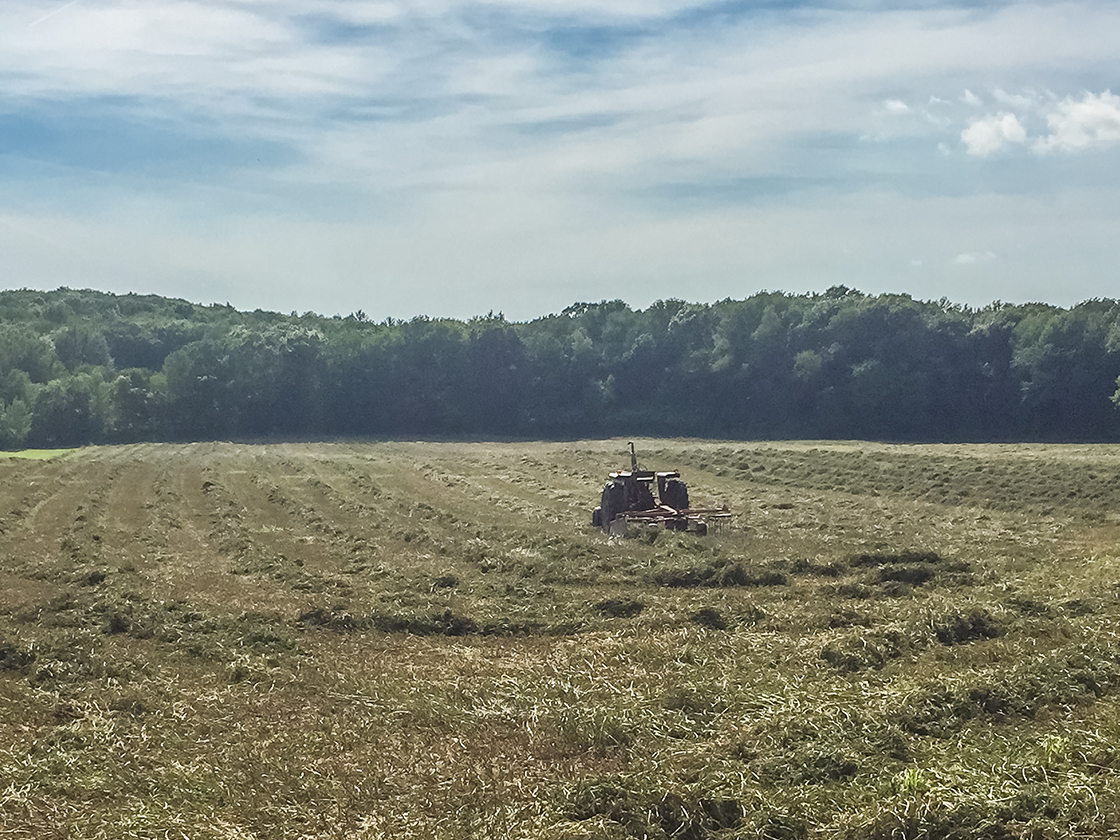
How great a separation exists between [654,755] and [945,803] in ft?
7.79

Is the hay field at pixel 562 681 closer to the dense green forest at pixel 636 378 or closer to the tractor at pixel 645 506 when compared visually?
A: the tractor at pixel 645 506

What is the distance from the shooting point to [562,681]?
1062 centimetres

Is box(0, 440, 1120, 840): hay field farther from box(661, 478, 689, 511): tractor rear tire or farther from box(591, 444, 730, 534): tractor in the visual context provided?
box(661, 478, 689, 511): tractor rear tire

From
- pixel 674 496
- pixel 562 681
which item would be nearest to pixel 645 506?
pixel 674 496

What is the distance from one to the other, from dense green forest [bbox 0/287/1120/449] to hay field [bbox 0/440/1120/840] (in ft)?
140

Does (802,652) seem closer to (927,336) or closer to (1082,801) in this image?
(1082,801)

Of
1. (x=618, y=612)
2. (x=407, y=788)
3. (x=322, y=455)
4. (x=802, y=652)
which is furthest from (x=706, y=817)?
(x=322, y=455)

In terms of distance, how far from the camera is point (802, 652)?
37.1 ft

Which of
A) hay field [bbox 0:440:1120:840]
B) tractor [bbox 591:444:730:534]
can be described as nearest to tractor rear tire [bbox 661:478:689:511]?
tractor [bbox 591:444:730:534]

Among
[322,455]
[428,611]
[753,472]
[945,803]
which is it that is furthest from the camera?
[322,455]

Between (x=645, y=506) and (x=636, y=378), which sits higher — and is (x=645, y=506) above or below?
below

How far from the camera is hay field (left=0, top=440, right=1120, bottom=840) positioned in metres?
7.28

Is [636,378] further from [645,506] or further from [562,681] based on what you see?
[562,681]

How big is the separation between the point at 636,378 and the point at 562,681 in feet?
226
